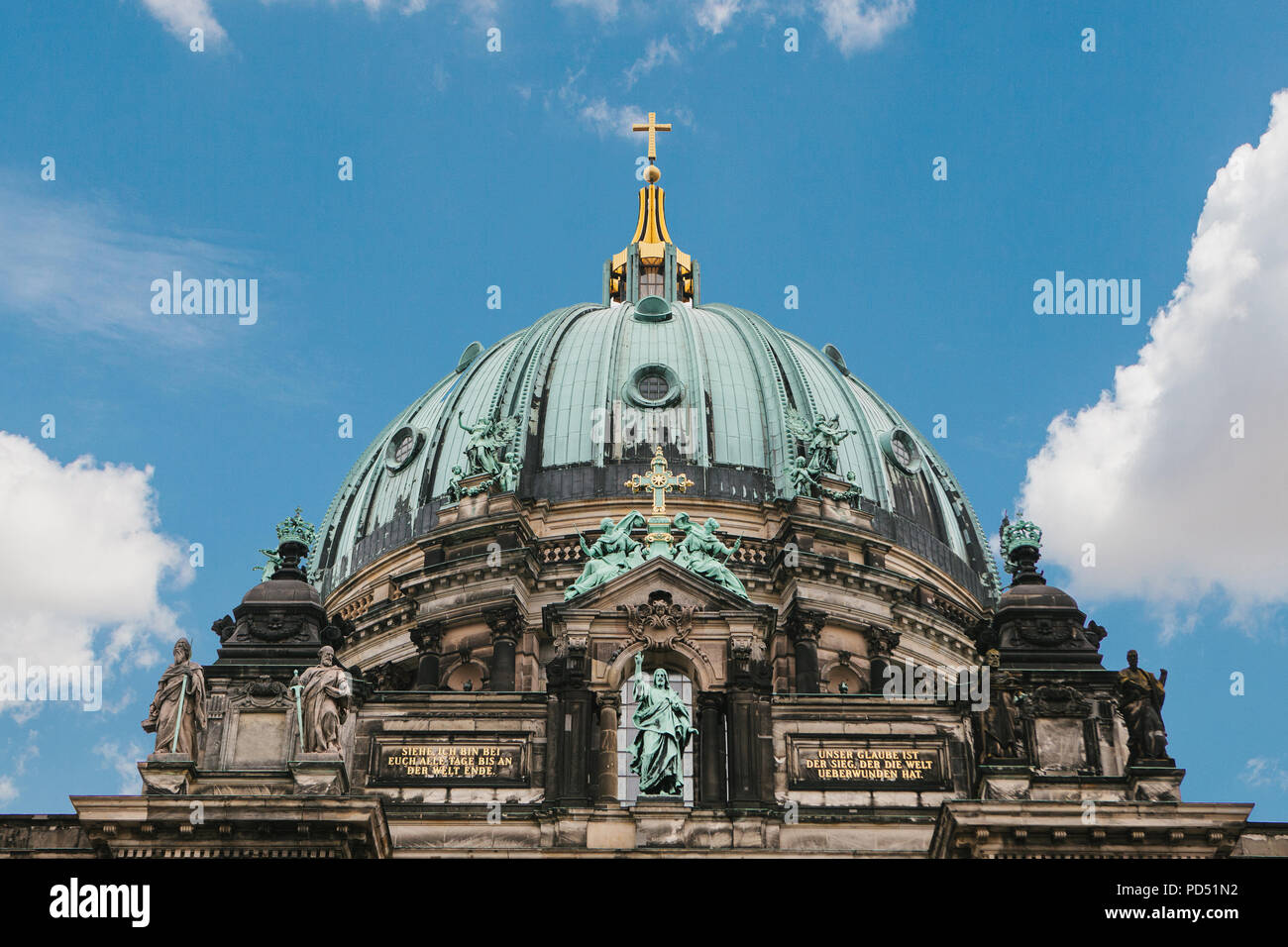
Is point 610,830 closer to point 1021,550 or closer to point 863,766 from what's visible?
point 863,766

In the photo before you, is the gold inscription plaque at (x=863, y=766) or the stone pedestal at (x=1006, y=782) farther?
the gold inscription plaque at (x=863, y=766)

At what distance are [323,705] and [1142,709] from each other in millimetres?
15762

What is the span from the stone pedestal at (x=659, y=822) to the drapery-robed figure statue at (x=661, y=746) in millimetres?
386

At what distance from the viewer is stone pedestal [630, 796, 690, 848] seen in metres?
35.9

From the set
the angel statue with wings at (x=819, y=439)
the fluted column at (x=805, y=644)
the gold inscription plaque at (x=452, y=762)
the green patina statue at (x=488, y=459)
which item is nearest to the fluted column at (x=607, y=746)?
the gold inscription plaque at (x=452, y=762)

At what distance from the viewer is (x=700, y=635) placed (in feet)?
127

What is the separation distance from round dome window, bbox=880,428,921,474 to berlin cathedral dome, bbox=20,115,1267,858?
212mm

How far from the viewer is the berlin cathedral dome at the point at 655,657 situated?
35750 mm

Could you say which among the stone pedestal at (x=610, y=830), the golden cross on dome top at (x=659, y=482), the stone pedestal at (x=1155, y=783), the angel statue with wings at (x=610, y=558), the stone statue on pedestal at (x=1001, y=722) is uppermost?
the golden cross on dome top at (x=659, y=482)

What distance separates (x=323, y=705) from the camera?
1430 inches

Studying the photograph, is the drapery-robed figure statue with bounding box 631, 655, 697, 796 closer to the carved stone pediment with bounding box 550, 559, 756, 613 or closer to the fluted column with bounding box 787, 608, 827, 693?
the carved stone pediment with bounding box 550, 559, 756, 613

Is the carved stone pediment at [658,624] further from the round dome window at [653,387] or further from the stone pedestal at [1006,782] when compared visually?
the round dome window at [653,387]
